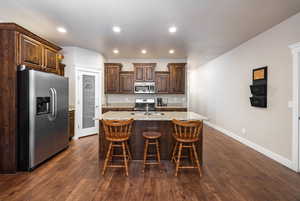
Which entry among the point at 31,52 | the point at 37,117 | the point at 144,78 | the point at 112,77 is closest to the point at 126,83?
the point at 112,77

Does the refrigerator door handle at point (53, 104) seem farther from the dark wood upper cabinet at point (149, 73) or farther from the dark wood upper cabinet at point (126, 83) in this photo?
the dark wood upper cabinet at point (149, 73)

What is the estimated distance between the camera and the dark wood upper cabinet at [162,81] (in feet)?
19.7

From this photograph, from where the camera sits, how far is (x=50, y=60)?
3605mm

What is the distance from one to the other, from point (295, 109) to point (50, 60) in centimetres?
492

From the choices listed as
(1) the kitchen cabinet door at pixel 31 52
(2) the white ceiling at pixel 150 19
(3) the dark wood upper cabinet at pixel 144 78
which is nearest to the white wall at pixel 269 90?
(2) the white ceiling at pixel 150 19

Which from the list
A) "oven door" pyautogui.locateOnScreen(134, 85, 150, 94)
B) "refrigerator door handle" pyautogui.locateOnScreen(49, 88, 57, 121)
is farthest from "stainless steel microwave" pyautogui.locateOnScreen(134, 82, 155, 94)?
"refrigerator door handle" pyautogui.locateOnScreen(49, 88, 57, 121)

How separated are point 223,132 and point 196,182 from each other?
357 centimetres

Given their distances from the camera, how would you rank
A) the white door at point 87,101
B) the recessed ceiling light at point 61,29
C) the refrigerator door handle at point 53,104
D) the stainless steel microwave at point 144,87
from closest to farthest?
the refrigerator door handle at point 53,104 → the recessed ceiling light at point 61,29 → the white door at point 87,101 → the stainless steel microwave at point 144,87

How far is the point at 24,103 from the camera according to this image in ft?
8.97

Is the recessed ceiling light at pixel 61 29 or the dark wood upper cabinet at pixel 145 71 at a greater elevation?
the recessed ceiling light at pixel 61 29

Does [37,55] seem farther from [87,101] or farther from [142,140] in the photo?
[142,140]

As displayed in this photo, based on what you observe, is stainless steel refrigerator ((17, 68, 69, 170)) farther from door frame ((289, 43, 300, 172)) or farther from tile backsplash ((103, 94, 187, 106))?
door frame ((289, 43, 300, 172))

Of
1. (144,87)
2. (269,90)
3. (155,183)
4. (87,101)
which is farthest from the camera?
(144,87)

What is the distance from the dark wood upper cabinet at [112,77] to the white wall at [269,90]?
375 centimetres
